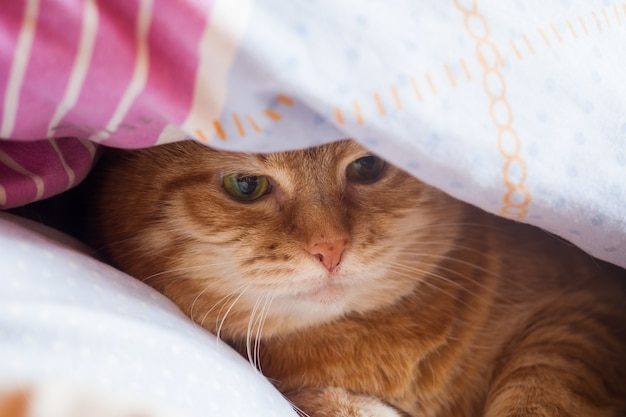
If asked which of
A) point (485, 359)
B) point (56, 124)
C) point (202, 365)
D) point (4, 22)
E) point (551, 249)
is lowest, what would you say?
point (485, 359)

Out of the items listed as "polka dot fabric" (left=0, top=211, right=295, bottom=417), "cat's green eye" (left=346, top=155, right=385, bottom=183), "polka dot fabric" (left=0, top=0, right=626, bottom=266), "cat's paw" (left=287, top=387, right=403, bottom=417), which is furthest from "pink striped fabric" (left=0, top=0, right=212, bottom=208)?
"cat's paw" (left=287, top=387, right=403, bottom=417)

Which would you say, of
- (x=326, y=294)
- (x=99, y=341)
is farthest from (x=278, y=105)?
(x=326, y=294)

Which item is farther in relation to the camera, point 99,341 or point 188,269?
point 188,269

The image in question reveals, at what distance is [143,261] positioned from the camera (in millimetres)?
1218

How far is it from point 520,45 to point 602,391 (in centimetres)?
70

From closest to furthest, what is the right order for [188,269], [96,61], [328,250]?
[96,61]
[328,250]
[188,269]

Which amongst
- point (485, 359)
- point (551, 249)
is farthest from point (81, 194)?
point (551, 249)

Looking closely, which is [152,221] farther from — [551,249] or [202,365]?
[551,249]

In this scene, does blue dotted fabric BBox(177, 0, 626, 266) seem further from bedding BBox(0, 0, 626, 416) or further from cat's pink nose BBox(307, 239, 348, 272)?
cat's pink nose BBox(307, 239, 348, 272)

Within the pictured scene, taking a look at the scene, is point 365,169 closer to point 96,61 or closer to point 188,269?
point 188,269

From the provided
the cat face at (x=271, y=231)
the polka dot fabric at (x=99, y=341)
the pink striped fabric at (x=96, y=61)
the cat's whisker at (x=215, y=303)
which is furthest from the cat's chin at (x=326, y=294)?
the pink striped fabric at (x=96, y=61)

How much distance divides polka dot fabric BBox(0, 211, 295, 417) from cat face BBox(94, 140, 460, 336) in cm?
21

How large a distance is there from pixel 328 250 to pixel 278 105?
0.34 metres

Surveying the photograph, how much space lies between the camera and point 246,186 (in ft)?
3.75
